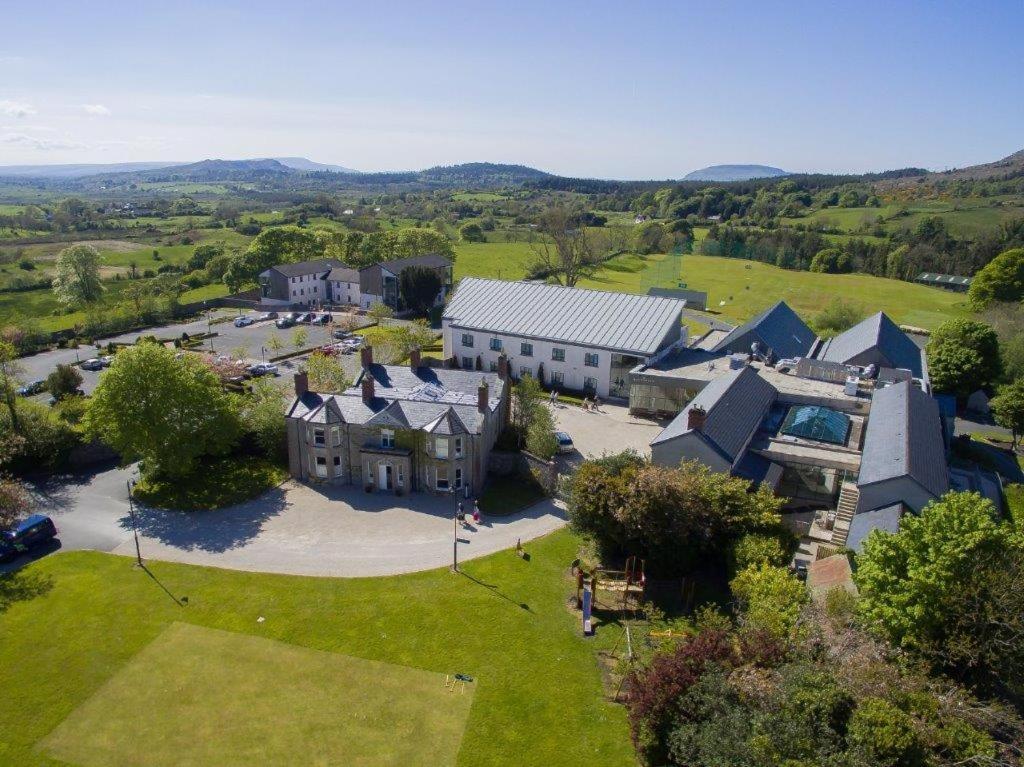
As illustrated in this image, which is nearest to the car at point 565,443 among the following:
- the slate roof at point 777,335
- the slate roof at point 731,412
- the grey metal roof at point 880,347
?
the slate roof at point 731,412

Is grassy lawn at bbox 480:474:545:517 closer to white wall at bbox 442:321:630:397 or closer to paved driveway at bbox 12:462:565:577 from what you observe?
paved driveway at bbox 12:462:565:577

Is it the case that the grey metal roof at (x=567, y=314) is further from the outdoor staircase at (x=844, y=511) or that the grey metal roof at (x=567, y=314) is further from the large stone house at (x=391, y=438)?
the outdoor staircase at (x=844, y=511)

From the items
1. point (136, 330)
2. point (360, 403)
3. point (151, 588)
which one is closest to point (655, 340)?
point (360, 403)

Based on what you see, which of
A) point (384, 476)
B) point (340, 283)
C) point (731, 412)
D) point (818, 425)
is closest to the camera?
Result: point (731, 412)

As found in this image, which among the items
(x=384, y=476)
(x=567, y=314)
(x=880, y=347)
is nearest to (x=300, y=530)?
(x=384, y=476)

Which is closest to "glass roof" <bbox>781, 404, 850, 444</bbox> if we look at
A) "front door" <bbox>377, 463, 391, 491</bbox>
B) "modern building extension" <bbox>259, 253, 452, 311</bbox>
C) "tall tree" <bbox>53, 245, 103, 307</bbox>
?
"front door" <bbox>377, 463, 391, 491</bbox>

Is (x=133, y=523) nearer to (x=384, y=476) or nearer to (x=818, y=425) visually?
(x=384, y=476)

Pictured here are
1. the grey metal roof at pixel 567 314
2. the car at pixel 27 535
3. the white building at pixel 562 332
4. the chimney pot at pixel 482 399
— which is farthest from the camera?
the grey metal roof at pixel 567 314

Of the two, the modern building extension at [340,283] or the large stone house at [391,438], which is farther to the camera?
the modern building extension at [340,283]
